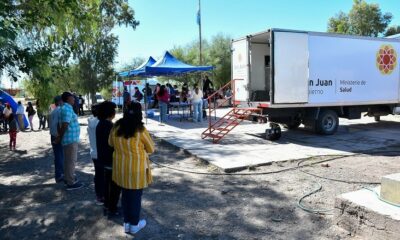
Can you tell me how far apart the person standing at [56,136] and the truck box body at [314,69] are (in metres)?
5.97

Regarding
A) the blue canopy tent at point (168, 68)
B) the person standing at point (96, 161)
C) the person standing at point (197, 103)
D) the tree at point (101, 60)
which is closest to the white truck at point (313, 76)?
the person standing at point (197, 103)

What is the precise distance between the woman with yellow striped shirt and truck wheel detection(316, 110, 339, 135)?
340 inches

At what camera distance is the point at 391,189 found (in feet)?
14.2

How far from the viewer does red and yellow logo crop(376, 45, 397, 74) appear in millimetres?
12859

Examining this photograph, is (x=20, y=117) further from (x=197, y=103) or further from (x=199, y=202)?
(x=199, y=202)

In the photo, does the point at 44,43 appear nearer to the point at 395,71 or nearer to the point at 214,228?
the point at 214,228

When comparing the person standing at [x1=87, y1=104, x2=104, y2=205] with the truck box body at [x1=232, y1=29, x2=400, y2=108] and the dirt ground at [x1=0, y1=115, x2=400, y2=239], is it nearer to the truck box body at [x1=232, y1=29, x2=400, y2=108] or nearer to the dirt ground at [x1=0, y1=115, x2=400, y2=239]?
the dirt ground at [x1=0, y1=115, x2=400, y2=239]

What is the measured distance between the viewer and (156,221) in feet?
16.5

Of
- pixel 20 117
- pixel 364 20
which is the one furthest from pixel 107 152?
pixel 364 20

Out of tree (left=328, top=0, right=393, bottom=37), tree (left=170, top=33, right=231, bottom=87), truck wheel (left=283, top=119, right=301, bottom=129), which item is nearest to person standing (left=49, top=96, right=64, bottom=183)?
truck wheel (left=283, top=119, right=301, bottom=129)

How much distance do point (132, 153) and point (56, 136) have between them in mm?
2915

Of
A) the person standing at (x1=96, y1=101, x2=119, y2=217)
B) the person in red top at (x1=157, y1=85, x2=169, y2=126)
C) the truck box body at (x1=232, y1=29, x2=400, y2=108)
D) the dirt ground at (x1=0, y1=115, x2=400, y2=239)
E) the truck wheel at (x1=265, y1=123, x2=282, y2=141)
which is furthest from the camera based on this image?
the person in red top at (x1=157, y1=85, x2=169, y2=126)

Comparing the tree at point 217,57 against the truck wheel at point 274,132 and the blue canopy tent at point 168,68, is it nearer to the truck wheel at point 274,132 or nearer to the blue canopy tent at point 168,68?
the blue canopy tent at point 168,68

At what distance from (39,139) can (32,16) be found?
8275 millimetres
